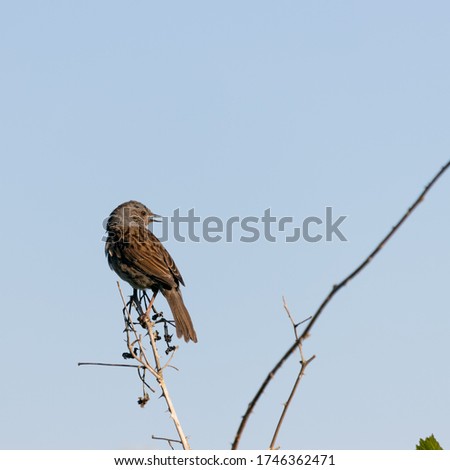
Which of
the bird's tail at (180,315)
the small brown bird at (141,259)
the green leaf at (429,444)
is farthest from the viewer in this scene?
the small brown bird at (141,259)

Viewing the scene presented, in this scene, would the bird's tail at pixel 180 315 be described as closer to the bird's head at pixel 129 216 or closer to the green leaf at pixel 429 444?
the bird's head at pixel 129 216

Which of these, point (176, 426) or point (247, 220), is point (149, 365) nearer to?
point (176, 426)

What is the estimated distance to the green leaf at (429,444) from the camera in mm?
1920

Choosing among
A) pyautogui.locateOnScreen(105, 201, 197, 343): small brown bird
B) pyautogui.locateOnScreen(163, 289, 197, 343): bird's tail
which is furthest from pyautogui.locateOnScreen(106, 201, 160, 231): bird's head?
pyautogui.locateOnScreen(163, 289, 197, 343): bird's tail

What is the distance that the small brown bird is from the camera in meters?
9.45

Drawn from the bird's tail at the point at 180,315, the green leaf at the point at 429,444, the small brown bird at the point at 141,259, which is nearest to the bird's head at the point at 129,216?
the small brown bird at the point at 141,259

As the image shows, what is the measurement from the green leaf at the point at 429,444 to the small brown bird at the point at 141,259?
6.80 m

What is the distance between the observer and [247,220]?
9.35 meters

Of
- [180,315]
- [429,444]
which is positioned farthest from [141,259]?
[429,444]

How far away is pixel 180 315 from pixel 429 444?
720 centimetres

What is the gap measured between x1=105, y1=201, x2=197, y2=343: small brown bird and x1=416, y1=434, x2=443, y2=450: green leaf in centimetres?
680

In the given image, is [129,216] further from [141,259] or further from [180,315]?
[180,315]

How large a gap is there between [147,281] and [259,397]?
796cm
